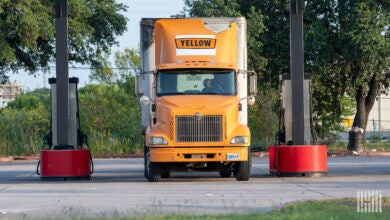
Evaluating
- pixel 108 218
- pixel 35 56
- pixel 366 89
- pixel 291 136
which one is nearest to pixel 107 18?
pixel 35 56

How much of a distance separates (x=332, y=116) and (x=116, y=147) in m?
13.3

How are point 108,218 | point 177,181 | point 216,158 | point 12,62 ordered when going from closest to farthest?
point 108,218
point 216,158
point 177,181
point 12,62

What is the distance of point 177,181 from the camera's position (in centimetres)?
2562

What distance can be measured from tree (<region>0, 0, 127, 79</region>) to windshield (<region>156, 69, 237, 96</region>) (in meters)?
18.5

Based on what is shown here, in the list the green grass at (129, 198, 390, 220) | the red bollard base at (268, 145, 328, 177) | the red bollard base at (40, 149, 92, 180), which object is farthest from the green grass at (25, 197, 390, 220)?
the red bollard base at (40, 149, 92, 180)

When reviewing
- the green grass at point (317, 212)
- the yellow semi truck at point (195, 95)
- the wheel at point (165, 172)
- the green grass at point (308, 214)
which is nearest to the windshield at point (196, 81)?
the yellow semi truck at point (195, 95)

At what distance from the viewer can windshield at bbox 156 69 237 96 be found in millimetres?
24469

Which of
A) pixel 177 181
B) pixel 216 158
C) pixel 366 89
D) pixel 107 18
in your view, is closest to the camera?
pixel 216 158

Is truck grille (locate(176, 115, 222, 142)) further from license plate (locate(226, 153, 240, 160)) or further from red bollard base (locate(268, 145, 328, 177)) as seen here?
red bollard base (locate(268, 145, 328, 177))

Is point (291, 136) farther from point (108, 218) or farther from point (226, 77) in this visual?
point (108, 218)

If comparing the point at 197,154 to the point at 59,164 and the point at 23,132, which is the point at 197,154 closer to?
the point at 59,164

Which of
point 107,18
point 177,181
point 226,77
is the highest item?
point 107,18

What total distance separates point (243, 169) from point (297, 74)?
3.59 m

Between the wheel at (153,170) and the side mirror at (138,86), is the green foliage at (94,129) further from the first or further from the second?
the side mirror at (138,86)
